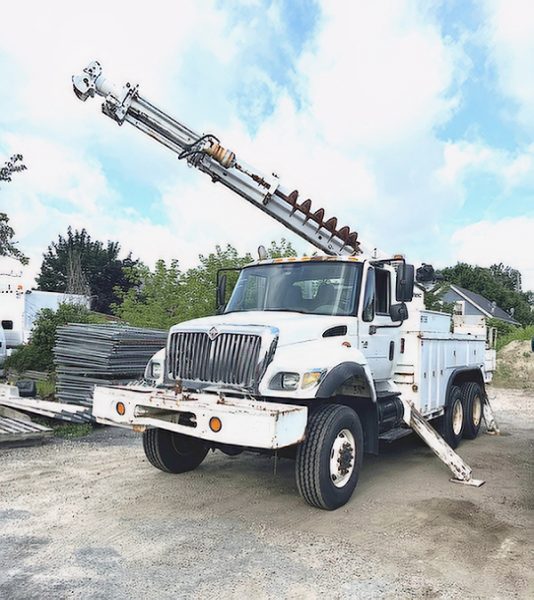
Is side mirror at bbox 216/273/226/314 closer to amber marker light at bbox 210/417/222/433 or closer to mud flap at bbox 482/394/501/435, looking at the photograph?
amber marker light at bbox 210/417/222/433

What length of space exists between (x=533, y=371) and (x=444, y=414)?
13.7m

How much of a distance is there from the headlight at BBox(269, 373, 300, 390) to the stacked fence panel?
5.15 metres

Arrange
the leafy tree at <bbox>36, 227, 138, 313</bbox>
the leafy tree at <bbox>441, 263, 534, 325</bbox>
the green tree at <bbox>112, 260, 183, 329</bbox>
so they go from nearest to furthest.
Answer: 1. the green tree at <bbox>112, 260, 183, 329</bbox>
2. the leafy tree at <bbox>36, 227, 138, 313</bbox>
3. the leafy tree at <bbox>441, 263, 534, 325</bbox>

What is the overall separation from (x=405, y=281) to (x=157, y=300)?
10127 millimetres

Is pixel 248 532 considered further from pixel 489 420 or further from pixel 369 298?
pixel 489 420

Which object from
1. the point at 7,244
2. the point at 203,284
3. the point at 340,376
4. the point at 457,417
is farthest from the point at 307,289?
the point at 7,244

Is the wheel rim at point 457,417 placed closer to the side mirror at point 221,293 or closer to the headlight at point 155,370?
the side mirror at point 221,293

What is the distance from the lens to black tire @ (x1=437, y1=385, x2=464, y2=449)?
8.16 m

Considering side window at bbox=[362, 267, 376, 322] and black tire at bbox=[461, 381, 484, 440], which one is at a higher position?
side window at bbox=[362, 267, 376, 322]

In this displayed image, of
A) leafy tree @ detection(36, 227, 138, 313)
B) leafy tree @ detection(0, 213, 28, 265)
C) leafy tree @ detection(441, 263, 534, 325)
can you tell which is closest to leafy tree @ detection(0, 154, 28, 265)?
leafy tree @ detection(0, 213, 28, 265)

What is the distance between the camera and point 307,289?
21.0 feet

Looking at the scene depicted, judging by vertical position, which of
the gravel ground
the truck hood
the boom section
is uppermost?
the boom section

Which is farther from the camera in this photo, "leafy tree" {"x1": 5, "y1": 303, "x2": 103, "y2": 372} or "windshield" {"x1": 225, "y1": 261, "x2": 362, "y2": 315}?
"leafy tree" {"x1": 5, "y1": 303, "x2": 103, "y2": 372}

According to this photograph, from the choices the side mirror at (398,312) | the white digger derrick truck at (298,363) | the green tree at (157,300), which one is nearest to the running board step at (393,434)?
the white digger derrick truck at (298,363)
